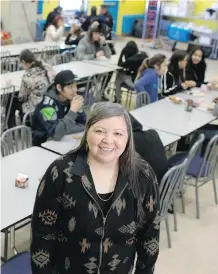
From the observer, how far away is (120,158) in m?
1.63

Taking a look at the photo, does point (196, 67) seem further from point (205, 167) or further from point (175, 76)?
point (205, 167)

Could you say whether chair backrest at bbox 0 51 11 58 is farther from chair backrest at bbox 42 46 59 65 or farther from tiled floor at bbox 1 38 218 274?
tiled floor at bbox 1 38 218 274

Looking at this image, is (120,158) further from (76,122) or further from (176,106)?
(176,106)

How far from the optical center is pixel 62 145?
10.6 ft

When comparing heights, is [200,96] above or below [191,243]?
above

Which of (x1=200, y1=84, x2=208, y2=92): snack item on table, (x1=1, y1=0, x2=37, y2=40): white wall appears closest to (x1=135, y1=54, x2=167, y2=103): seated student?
(x1=200, y1=84, x2=208, y2=92): snack item on table

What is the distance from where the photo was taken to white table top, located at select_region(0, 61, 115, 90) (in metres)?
5.01

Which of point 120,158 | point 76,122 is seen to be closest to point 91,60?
point 76,122

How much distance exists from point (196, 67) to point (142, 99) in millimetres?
1411

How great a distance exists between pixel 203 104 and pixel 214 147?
3.85 ft

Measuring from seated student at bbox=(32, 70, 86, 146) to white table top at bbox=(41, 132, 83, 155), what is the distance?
0.04m

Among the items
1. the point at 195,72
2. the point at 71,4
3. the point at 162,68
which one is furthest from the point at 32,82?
the point at 71,4

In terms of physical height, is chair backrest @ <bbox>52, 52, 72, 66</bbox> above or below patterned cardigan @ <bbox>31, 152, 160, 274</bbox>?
below

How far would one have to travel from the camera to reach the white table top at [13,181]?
231 centimetres
